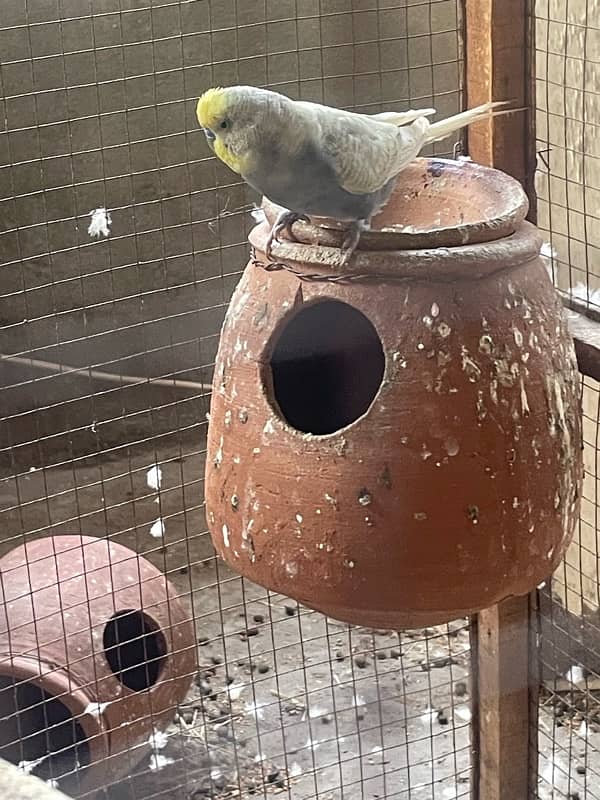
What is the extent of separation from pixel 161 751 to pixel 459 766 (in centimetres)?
45

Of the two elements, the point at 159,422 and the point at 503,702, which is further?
the point at 159,422

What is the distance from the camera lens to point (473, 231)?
106 centimetres

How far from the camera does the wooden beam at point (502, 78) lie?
4.43ft

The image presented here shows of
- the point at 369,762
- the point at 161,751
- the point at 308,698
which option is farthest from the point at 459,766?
the point at 161,751

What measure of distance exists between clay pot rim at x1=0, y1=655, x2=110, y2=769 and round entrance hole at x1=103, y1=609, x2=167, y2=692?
77mm

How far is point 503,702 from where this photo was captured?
5.20 feet

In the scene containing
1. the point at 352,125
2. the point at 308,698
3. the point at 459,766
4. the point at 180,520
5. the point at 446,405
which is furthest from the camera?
the point at 180,520

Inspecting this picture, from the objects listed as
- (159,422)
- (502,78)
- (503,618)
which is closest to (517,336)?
(502,78)

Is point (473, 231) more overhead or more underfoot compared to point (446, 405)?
more overhead

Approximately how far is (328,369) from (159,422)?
1.41 metres

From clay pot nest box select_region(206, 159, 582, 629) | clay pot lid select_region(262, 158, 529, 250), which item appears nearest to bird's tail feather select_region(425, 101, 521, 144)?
clay pot lid select_region(262, 158, 529, 250)

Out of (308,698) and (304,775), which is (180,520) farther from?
(304,775)

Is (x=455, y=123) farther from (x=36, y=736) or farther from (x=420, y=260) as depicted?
(x=36, y=736)

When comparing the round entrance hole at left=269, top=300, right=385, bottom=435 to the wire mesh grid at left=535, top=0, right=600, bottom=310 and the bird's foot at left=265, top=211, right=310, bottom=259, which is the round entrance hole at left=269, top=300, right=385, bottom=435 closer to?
the bird's foot at left=265, top=211, right=310, bottom=259
